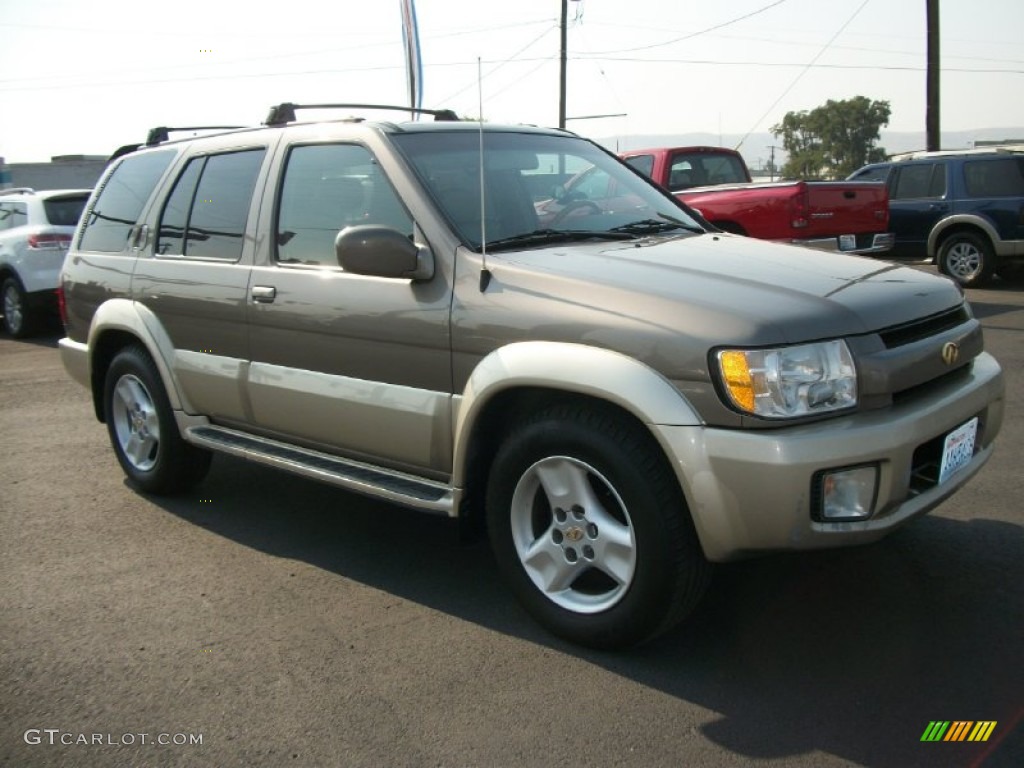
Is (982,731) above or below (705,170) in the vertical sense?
below

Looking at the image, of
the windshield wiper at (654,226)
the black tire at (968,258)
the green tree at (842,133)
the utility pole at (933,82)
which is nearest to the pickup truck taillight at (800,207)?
the black tire at (968,258)

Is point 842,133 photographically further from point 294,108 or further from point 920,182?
point 294,108

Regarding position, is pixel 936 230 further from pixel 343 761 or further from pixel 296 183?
pixel 343 761

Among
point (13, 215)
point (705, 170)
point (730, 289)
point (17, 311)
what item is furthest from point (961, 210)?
point (13, 215)


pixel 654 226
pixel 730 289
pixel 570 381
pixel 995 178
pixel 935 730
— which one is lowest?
pixel 935 730

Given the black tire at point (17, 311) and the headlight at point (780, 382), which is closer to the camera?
the headlight at point (780, 382)

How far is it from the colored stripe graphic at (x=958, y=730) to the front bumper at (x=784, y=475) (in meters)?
0.56

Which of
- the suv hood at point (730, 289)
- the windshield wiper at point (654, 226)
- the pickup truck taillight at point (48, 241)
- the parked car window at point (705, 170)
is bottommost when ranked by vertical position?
the suv hood at point (730, 289)

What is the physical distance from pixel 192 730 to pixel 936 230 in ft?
41.0

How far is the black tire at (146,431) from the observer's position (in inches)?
198

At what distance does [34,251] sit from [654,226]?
9.46m

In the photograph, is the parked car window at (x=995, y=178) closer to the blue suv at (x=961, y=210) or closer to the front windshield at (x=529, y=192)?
the blue suv at (x=961, y=210)

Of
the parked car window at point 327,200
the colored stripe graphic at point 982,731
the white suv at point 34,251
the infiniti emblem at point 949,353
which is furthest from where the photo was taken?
the white suv at point 34,251

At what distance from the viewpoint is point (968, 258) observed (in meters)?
13.0
